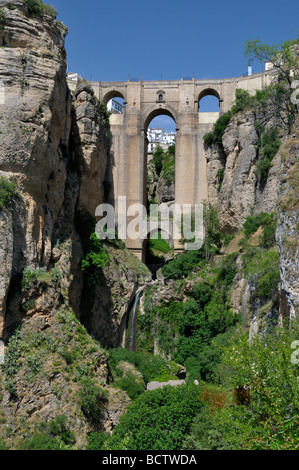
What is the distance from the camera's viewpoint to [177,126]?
1451 inches

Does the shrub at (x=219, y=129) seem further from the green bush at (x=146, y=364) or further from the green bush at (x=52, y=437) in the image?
the green bush at (x=52, y=437)

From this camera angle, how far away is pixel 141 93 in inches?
1483

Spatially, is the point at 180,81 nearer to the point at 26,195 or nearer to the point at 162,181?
the point at 162,181

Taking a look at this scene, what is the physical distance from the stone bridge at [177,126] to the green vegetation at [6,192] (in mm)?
16321

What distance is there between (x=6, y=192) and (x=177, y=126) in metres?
20.1

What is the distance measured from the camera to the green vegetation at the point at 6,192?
19.0 metres

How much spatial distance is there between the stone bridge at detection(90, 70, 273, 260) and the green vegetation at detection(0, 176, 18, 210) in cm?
1632

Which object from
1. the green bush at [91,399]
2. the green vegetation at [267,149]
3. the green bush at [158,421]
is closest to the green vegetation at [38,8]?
the green vegetation at [267,149]

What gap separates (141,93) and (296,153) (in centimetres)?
2354

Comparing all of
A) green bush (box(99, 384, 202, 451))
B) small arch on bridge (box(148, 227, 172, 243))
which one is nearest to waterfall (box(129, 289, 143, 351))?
small arch on bridge (box(148, 227, 172, 243))

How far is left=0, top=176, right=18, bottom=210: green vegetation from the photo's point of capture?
1897 cm

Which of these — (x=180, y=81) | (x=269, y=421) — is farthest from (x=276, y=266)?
(x=180, y=81)

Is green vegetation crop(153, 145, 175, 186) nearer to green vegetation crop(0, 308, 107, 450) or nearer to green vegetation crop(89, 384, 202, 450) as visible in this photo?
green vegetation crop(0, 308, 107, 450)

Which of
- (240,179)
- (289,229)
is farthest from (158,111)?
(289,229)
